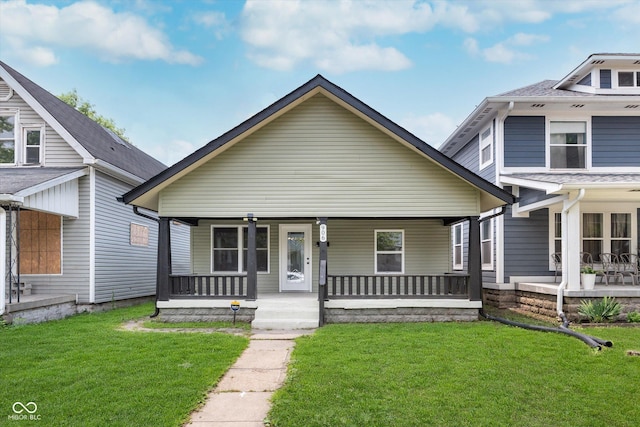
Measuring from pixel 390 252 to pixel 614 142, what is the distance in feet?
22.1

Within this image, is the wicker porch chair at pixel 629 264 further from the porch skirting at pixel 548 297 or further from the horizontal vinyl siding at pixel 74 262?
the horizontal vinyl siding at pixel 74 262

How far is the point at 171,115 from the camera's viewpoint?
168ft

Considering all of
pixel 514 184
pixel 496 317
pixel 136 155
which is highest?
pixel 136 155

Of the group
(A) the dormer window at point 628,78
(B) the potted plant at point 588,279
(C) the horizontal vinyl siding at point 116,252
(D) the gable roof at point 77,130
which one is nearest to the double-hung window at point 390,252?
(B) the potted plant at point 588,279

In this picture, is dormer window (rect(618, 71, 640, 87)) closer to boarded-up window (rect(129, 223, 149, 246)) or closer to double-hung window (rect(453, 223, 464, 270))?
double-hung window (rect(453, 223, 464, 270))

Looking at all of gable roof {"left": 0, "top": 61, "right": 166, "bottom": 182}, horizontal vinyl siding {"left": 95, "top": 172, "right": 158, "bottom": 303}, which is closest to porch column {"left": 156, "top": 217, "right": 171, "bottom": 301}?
horizontal vinyl siding {"left": 95, "top": 172, "right": 158, "bottom": 303}

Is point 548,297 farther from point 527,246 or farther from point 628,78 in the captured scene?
point 628,78

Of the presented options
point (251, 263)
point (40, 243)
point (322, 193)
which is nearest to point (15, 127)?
point (40, 243)

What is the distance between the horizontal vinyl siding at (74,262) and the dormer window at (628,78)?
576 inches

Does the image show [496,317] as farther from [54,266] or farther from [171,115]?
[171,115]

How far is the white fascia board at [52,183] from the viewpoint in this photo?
31.6 ft

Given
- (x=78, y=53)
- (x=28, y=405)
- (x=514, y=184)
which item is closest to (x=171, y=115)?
(x=78, y=53)

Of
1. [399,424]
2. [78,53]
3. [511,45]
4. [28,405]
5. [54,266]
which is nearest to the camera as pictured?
[399,424]

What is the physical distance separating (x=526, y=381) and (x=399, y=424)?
2083mm
